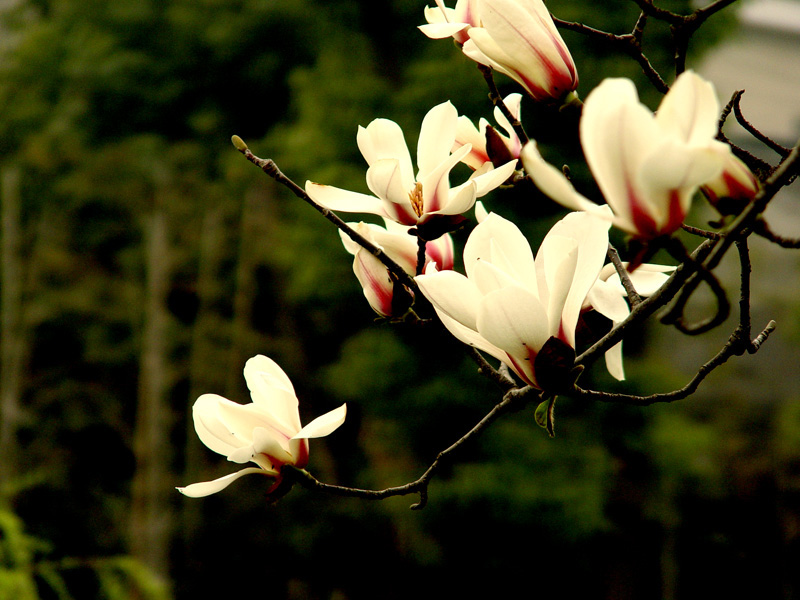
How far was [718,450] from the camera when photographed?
4859mm

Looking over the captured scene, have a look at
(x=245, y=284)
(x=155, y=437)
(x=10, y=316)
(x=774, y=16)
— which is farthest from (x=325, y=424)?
(x=774, y=16)

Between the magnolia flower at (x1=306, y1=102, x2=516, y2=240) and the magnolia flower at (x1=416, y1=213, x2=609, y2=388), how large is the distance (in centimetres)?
7

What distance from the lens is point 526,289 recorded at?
36cm

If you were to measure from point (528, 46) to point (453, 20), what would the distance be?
12 cm

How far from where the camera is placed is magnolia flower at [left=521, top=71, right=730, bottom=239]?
0.91 feet

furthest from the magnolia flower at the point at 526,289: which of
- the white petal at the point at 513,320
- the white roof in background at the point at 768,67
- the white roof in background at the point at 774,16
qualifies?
the white roof in background at the point at 774,16

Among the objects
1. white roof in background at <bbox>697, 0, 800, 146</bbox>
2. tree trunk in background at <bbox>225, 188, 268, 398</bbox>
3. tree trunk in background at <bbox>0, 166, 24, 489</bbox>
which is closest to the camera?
tree trunk in background at <bbox>0, 166, 24, 489</bbox>

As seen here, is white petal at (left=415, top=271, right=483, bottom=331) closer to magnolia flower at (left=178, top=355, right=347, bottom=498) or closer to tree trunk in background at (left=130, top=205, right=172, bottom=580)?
magnolia flower at (left=178, top=355, right=347, bottom=498)

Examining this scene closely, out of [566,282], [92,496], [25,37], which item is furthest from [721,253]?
[25,37]

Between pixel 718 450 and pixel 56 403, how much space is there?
3911mm

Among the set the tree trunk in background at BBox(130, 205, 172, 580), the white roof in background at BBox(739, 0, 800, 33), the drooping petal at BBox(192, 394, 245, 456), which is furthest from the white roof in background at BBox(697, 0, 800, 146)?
the drooping petal at BBox(192, 394, 245, 456)

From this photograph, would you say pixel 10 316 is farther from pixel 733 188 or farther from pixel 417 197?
pixel 733 188

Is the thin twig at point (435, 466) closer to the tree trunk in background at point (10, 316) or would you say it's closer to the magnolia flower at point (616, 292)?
the magnolia flower at point (616, 292)

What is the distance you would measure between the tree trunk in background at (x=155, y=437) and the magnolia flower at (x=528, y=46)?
367 cm
